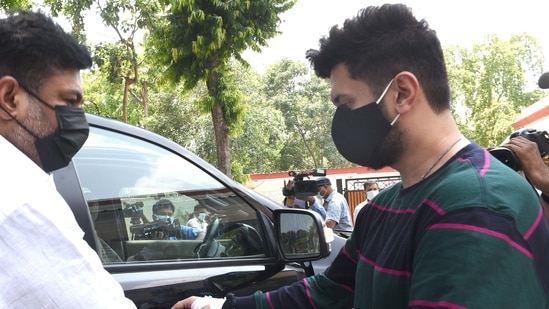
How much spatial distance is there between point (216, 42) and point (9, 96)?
8.42 m

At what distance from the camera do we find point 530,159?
6.83 feet

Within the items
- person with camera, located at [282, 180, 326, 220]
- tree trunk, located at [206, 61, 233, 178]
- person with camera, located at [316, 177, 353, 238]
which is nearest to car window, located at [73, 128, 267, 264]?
person with camera, located at [282, 180, 326, 220]

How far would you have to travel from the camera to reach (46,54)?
5.50ft

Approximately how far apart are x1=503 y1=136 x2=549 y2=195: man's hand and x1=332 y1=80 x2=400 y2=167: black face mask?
723 millimetres

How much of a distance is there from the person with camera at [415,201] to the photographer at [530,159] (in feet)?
2.39

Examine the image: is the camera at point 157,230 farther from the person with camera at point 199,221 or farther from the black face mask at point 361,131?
the black face mask at point 361,131

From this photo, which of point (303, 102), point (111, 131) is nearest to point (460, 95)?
point (303, 102)

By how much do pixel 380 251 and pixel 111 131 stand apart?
1316 mm

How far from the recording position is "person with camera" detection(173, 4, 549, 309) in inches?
43.3

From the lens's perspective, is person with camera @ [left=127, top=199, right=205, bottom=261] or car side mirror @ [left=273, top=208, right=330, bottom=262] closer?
person with camera @ [left=127, top=199, right=205, bottom=261]

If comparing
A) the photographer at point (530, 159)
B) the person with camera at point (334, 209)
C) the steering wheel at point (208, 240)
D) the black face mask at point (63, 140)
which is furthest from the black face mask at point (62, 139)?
the person with camera at point (334, 209)

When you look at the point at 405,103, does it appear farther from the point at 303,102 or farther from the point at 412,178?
the point at 303,102

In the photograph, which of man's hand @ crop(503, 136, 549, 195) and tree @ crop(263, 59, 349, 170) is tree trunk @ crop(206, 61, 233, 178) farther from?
tree @ crop(263, 59, 349, 170)

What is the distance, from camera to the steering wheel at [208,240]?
239 centimetres
